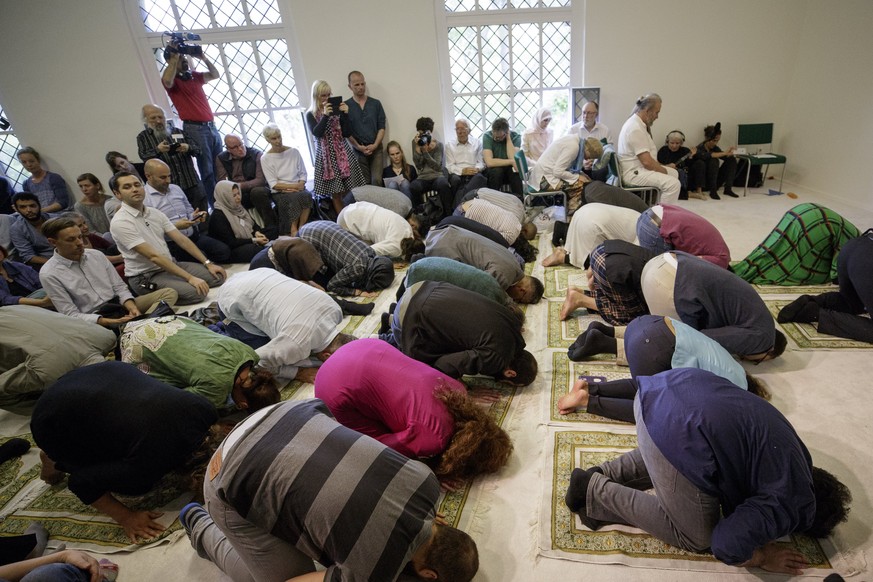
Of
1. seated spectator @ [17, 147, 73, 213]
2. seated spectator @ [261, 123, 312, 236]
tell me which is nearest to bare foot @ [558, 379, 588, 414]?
seated spectator @ [261, 123, 312, 236]

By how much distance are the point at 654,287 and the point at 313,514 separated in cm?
185

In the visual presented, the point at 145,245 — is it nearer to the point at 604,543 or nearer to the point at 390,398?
the point at 390,398

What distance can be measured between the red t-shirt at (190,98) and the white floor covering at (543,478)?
3915 millimetres

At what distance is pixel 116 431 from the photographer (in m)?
1.56

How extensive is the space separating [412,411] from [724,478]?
96 centimetres

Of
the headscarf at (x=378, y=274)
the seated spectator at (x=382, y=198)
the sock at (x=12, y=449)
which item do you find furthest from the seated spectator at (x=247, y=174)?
the sock at (x=12, y=449)

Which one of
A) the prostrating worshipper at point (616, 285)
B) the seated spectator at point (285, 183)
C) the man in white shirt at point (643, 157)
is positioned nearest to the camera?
the prostrating worshipper at point (616, 285)

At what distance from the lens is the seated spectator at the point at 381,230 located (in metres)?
3.76

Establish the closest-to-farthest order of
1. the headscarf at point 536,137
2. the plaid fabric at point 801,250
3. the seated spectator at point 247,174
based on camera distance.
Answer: the plaid fabric at point 801,250
the seated spectator at point 247,174
the headscarf at point 536,137

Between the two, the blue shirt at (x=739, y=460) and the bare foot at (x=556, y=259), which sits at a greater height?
the blue shirt at (x=739, y=460)

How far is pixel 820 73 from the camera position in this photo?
4.94m

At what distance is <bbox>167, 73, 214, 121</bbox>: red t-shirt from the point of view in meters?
4.96

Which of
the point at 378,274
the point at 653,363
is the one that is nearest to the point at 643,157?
the point at 378,274

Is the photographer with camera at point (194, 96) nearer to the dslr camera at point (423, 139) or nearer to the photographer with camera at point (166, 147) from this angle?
the photographer with camera at point (166, 147)
